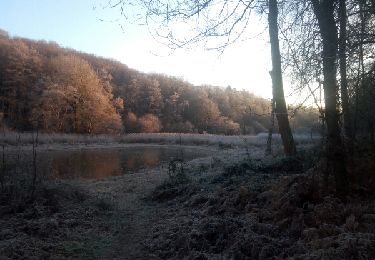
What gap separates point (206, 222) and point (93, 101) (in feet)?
213

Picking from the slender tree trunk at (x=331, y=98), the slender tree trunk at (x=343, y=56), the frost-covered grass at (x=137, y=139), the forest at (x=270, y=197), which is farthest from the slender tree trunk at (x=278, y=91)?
the frost-covered grass at (x=137, y=139)

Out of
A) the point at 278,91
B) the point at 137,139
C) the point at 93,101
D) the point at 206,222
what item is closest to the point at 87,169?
the point at 278,91

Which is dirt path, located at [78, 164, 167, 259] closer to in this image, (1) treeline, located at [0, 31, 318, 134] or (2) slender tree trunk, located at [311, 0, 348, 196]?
(2) slender tree trunk, located at [311, 0, 348, 196]

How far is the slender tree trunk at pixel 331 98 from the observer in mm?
7730

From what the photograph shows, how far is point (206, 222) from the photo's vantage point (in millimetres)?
8344

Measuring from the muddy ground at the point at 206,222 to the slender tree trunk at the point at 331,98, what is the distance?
0.43m

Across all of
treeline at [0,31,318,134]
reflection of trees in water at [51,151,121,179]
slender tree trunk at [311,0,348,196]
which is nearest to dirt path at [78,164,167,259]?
reflection of trees in water at [51,151,121,179]

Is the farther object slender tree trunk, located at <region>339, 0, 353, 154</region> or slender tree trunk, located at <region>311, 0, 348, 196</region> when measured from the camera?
slender tree trunk, located at <region>339, 0, 353, 154</region>

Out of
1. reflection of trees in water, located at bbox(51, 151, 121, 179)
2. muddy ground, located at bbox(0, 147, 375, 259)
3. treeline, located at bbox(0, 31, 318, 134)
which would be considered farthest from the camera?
treeline, located at bbox(0, 31, 318, 134)

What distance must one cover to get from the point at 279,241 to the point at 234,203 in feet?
8.54

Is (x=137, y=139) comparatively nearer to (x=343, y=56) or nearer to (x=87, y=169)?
(x=87, y=169)

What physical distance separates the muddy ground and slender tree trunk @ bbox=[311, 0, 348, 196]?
1.41 ft

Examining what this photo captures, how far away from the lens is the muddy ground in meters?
6.54

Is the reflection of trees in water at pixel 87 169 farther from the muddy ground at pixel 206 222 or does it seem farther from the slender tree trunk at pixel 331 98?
the slender tree trunk at pixel 331 98
